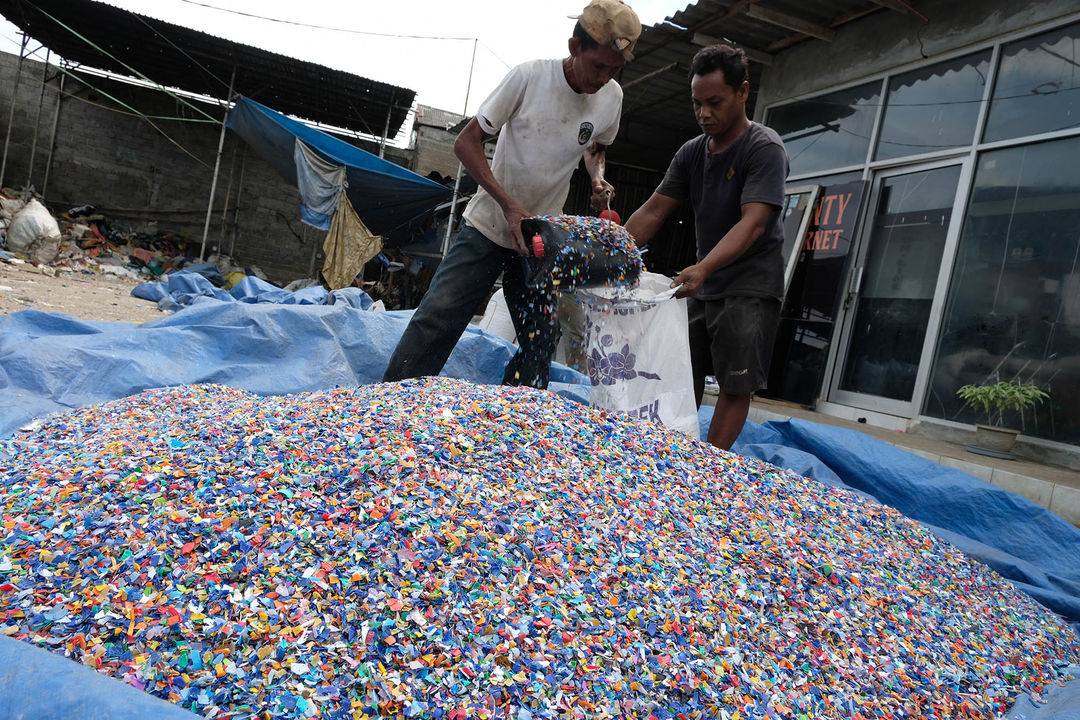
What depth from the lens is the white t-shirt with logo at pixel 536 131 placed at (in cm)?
214

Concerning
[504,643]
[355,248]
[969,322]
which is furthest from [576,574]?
[355,248]

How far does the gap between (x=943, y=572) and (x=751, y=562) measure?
68 cm

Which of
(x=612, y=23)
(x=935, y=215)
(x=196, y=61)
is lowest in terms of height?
(x=612, y=23)

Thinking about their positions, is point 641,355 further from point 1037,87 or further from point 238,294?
point 238,294

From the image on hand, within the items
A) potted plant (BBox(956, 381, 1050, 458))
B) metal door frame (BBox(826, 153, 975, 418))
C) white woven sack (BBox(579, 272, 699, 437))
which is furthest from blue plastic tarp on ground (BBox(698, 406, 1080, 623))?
metal door frame (BBox(826, 153, 975, 418))

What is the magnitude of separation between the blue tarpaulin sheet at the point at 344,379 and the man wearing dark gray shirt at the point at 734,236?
0.55 meters

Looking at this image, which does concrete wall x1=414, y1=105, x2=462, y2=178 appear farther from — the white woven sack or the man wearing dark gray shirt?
Answer: the white woven sack

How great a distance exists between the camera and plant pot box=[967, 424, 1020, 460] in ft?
11.1

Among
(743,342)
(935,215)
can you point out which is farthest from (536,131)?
(935,215)

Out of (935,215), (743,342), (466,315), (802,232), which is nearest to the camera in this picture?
(743,342)

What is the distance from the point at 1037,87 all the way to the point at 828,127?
4.97ft

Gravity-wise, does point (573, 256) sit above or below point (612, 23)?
below

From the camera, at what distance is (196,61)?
809cm

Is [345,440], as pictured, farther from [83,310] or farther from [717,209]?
[83,310]
